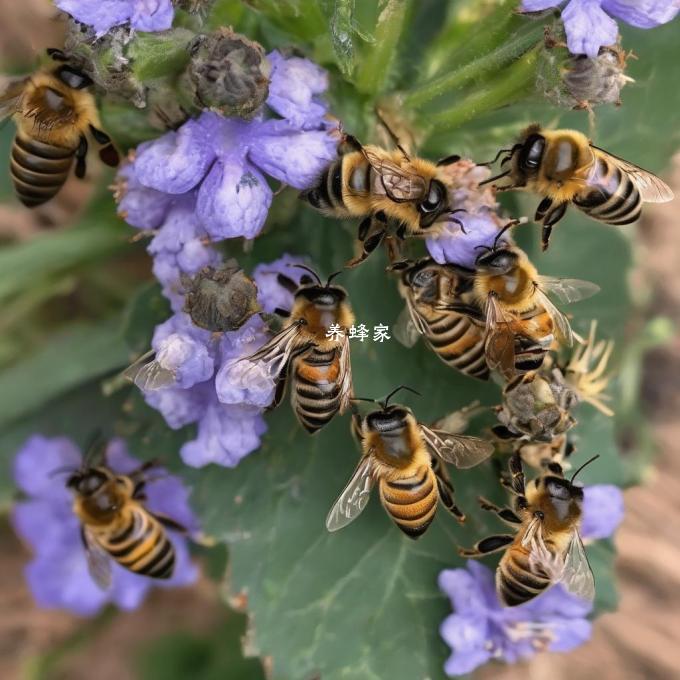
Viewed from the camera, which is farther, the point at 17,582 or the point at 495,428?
the point at 17,582

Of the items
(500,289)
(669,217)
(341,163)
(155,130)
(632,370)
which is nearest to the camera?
(341,163)

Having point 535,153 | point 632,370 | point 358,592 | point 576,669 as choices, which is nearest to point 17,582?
point 358,592

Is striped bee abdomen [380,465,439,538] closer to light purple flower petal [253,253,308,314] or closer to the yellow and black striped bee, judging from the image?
light purple flower petal [253,253,308,314]

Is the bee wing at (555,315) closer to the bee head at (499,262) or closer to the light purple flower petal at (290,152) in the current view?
the bee head at (499,262)

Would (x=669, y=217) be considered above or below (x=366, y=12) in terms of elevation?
below

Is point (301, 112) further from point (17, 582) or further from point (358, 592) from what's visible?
point (17, 582)

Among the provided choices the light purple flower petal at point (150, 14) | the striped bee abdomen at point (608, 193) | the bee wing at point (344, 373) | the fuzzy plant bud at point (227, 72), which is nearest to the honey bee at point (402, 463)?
the bee wing at point (344, 373)

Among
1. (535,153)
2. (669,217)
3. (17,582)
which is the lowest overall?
(17,582)

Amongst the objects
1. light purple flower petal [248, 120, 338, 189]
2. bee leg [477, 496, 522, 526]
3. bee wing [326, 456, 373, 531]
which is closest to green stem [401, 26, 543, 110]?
light purple flower petal [248, 120, 338, 189]
